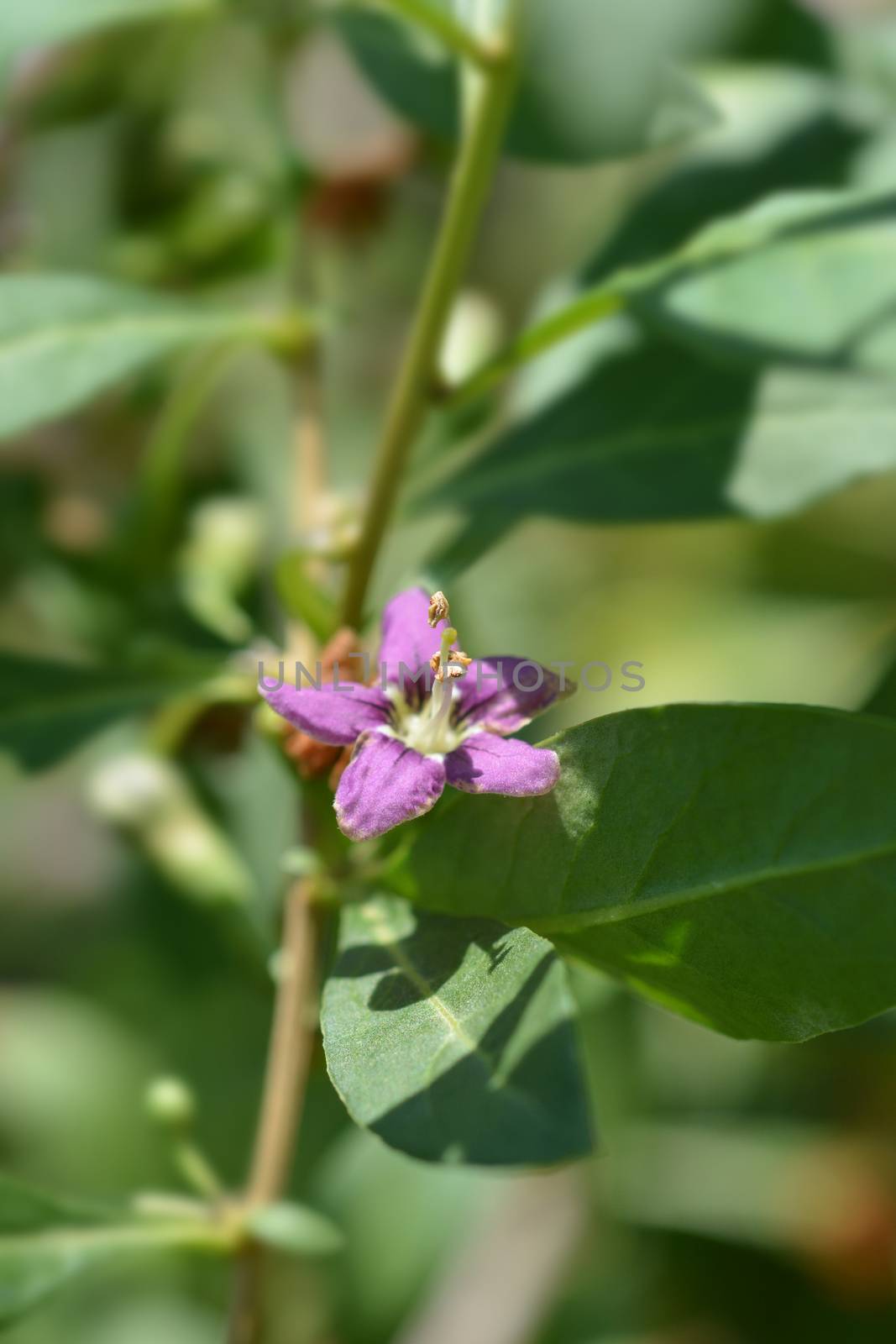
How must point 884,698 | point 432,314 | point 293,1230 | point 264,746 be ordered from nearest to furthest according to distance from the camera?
point 884,698, point 293,1230, point 432,314, point 264,746

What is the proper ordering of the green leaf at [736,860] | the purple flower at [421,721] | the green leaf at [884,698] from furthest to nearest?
the green leaf at [884,698], the purple flower at [421,721], the green leaf at [736,860]

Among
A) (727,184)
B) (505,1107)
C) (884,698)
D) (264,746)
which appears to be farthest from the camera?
(264,746)

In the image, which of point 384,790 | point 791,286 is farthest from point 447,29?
point 384,790

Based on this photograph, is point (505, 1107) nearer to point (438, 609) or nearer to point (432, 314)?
point (438, 609)

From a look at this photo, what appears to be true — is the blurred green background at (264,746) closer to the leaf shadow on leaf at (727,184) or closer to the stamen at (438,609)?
the leaf shadow on leaf at (727,184)

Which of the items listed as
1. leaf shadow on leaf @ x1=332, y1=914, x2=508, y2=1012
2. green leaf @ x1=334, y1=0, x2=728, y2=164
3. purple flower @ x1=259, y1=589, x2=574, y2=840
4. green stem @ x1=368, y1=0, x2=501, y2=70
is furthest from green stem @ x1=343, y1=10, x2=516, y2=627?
leaf shadow on leaf @ x1=332, y1=914, x2=508, y2=1012

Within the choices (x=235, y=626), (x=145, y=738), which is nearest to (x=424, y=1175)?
(x=145, y=738)

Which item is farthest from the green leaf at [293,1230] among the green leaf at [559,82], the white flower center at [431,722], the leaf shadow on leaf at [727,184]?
the green leaf at [559,82]
